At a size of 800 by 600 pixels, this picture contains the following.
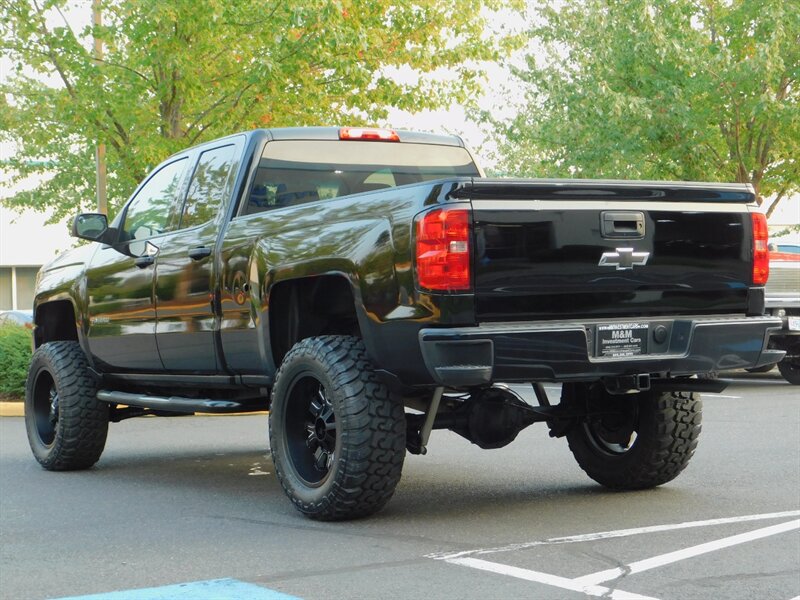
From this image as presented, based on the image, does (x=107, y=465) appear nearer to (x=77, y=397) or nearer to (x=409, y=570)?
(x=77, y=397)

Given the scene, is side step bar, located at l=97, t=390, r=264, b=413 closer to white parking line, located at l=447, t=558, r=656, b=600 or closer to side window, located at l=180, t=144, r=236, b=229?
side window, located at l=180, t=144, r=236, b=229

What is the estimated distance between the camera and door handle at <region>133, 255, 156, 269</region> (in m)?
8.28

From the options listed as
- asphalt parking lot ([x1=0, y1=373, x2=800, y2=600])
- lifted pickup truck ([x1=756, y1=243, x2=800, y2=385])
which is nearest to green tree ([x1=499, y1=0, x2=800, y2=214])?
lifted pickup truck ([x1=756, y1=243, x2=800, y2=385])

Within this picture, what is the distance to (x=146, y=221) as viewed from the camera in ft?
28.8

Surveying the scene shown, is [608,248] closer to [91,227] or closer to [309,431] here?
[309,431]

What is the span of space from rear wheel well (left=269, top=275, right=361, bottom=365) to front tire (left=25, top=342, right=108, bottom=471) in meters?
2.35

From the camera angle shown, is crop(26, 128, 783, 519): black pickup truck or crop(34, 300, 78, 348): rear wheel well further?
crop(34, 300, 78, 348): rear wheel well

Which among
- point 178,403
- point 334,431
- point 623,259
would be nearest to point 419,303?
point 334,431

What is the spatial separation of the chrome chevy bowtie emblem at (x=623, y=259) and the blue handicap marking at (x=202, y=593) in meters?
2.36

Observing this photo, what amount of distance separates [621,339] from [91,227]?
4.11 metres

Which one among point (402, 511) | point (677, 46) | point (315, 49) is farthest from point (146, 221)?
point (677, 46)

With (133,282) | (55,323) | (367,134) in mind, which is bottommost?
(55,323)

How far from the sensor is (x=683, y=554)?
5.56 m

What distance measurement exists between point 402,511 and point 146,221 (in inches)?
120
